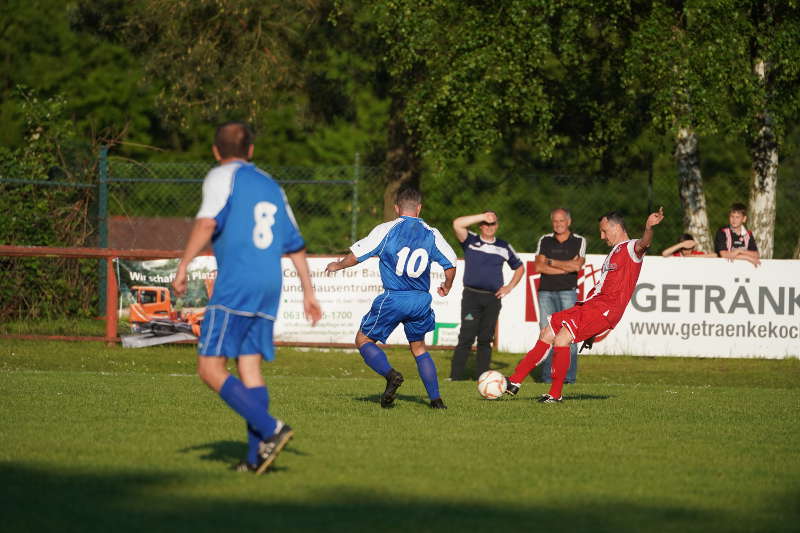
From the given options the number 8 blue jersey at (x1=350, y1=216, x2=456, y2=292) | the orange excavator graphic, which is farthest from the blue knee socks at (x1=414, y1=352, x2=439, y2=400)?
the orange excavator graphic

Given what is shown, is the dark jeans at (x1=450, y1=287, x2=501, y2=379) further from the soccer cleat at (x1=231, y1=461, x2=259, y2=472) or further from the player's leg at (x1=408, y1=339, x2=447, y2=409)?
the soccer cleat at (x1=231, y1=461, x2=259, y2=472)

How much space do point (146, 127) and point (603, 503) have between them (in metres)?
42.2

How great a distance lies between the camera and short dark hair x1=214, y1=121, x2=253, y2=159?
6551 millimetres

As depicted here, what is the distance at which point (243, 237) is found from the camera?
636cm

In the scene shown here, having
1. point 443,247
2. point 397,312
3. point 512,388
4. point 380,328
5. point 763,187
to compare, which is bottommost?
point 512,388

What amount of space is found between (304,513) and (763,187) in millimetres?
15060

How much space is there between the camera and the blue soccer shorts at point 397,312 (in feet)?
33.3

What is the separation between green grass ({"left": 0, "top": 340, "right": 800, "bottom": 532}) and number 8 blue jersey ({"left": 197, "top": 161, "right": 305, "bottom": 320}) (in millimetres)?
1002

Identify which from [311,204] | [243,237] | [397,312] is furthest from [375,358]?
[311,204]

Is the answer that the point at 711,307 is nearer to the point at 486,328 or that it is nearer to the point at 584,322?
the point at 486,328

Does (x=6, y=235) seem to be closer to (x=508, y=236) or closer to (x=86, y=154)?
(x=86, y=154)

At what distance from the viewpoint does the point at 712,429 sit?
9117 millimetres

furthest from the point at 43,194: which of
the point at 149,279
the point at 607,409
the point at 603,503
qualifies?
the point at 603,503

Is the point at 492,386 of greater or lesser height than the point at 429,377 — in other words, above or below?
below
